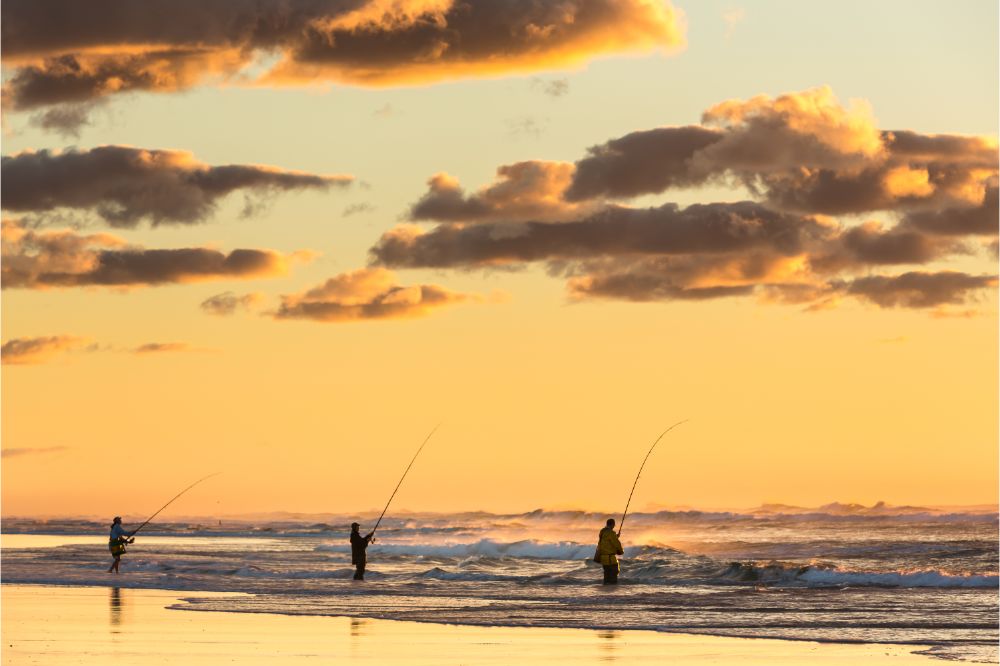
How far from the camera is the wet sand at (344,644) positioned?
58.8 feet

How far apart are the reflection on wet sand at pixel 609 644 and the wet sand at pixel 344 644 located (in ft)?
0.04

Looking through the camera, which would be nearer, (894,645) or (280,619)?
(894,645)

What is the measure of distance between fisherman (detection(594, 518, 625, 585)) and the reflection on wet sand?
1171 centimetres

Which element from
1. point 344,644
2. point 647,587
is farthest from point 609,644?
point 647,587

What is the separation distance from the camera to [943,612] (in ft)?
84.7

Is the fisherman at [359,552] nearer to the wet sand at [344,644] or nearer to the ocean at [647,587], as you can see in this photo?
the ocean at [647,587]

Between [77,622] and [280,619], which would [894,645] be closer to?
[280,619]

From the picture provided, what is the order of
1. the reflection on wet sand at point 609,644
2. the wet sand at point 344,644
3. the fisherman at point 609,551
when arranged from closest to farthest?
the wet sand at point 344,644, the reflection on wet sand at point 609,644, the fisherman at point 609,551

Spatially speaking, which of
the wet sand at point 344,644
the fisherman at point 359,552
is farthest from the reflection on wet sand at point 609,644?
the fisherman at point 359,552

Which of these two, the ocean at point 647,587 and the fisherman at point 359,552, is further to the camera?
the fisherman at point 359,552

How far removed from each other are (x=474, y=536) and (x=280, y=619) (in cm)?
6333

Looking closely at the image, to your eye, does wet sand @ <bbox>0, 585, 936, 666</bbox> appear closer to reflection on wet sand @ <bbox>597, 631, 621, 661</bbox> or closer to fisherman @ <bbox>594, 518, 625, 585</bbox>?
reflection on wet sand @ <bbox>597, 631, 621, 661</bbox>

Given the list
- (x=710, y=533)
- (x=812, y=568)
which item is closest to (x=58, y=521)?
(x=710, y=533)

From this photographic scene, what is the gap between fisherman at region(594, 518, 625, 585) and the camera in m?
33.6
